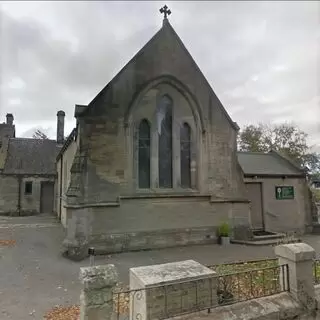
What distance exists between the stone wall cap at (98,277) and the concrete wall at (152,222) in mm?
6614

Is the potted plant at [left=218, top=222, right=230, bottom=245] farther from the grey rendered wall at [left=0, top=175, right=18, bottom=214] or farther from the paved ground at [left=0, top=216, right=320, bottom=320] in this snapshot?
the grey rendered wall at [left=0, top=175, right=18, bottom=214]

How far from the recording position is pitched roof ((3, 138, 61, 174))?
27.5 metres

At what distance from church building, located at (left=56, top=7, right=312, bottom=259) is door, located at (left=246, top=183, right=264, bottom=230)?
7.57ft

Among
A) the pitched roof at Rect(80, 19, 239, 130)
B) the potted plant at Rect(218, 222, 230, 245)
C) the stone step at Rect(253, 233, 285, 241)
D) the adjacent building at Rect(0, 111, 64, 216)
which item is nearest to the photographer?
the pitched roof at Rect(80, 19, 239, 130)

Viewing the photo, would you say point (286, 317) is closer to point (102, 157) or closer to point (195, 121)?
point (102, 157)

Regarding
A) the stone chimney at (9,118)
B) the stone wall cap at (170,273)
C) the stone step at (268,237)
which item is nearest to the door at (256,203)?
the stone step at (268,237)

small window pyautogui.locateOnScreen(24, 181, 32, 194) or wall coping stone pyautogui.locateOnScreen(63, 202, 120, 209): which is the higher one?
small window pyautogui.locateOnScreen(24, 181, 32, 194)

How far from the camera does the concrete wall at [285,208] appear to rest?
1578 cm

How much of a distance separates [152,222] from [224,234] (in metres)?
3.38

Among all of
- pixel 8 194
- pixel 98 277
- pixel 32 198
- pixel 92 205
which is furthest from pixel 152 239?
pixel 8 194

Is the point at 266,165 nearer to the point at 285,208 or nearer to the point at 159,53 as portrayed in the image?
the point at 285,208

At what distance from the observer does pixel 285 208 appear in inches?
635

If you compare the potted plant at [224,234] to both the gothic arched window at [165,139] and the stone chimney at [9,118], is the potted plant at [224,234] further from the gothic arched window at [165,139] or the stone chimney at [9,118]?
the stone chimney at [9,118]

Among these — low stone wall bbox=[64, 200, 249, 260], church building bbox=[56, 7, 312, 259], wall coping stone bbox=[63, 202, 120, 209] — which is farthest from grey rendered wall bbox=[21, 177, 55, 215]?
low stone wall bbox=[64, 200, 249, 260]
